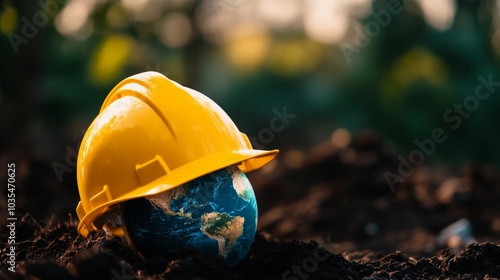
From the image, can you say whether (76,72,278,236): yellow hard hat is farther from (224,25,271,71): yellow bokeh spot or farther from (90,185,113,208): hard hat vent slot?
(224,25,271,71): yellow bokeh spot

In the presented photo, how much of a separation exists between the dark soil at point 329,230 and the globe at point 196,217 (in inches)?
5.8

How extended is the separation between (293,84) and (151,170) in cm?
2955

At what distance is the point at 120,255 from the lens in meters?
4.90

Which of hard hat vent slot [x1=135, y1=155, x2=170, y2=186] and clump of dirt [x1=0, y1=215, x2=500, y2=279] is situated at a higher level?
hard hat vent slot [x1=135, y1=155, x2=170, y2=186]

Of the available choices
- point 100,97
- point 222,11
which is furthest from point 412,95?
point 100,97

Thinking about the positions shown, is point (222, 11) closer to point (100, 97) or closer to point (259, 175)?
point (100, 97)

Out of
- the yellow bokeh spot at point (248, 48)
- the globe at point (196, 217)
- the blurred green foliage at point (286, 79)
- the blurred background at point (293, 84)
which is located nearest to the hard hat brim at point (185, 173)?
the globe at point (196, 217)

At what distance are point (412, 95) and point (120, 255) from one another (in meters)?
20.8

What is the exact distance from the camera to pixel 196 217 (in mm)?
4844

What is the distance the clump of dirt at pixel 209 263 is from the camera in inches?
171

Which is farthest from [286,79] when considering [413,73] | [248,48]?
[413,73]

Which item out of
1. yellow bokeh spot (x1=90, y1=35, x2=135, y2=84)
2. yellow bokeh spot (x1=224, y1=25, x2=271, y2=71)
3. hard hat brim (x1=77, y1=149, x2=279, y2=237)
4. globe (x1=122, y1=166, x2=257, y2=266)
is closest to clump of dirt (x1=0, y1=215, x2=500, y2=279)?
globe (x1=122, y1=166, x2=257, y2=266)

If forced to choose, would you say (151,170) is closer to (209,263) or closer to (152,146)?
(152,146)

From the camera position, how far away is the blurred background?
12.0m
